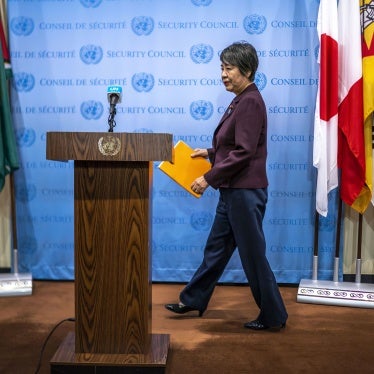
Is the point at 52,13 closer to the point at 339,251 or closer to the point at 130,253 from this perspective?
the point at 130,253

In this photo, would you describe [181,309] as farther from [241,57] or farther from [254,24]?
[254,24]

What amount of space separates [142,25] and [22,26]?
0.82 m

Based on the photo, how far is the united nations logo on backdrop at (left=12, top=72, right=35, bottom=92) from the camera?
3.42 metres

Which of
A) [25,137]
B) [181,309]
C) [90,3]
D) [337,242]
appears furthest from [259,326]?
[90,3]

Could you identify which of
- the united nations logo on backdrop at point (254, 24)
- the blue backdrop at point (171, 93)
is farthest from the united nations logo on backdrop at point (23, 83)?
the united nations logo on backdrop at point (254, 24)

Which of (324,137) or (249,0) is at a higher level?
(249,0)

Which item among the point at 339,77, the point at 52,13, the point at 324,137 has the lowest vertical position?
the point at 324,137

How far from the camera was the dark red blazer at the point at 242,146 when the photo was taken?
2.38 m

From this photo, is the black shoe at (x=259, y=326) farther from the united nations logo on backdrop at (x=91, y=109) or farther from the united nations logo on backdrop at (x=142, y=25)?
the united nations logo on backdrop at (x=142, y=25)

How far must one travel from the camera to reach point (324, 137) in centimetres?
310

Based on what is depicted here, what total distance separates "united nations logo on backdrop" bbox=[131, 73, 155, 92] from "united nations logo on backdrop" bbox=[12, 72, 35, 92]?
700 mm

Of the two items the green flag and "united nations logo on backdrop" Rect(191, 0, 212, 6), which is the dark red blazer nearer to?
"united nations logo on backdrop" Rect(191, 0, 212, 6)

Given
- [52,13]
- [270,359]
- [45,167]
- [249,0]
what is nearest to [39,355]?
[270,359]

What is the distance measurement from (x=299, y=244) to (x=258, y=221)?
1071 mm
